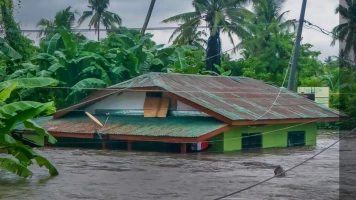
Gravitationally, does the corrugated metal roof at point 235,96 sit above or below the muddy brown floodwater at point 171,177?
above

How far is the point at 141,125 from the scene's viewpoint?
2588cm

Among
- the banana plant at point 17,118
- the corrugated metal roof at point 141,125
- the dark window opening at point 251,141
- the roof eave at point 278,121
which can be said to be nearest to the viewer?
the banana plant at point 17,118

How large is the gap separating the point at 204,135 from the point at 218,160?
105cm

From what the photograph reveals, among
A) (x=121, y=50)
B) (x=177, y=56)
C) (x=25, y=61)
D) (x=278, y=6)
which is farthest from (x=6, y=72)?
(x=278, y=6)

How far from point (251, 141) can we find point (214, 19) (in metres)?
13.8

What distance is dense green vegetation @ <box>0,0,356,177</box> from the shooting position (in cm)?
2772

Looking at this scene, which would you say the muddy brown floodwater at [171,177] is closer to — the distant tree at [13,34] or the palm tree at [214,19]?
the distant tree at [13,34]

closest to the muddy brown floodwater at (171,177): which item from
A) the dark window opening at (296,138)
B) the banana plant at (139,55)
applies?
the dark window opening at (296,138)

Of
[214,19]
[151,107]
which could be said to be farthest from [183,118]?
[214,19]

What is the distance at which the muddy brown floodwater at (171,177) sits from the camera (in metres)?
16.1

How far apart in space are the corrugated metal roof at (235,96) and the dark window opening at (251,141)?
1.15 m

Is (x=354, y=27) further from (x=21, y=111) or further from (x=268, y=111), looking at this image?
(x=21, y=111)

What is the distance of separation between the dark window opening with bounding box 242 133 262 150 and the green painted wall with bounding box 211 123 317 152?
0.57 feet

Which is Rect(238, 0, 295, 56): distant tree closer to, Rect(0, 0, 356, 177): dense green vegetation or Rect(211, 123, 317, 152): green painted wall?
Rect(0, 0, 356, 177): dense green vegetation
